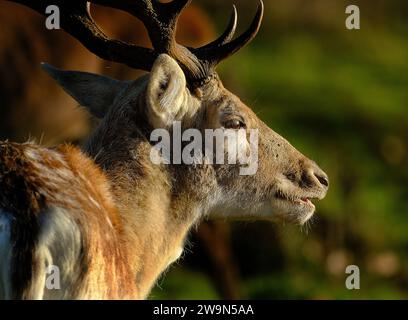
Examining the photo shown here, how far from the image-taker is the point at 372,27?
25.3 metres

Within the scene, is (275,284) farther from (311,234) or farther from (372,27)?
(372,27)

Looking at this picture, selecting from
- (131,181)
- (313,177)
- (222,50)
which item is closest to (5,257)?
(131,181)

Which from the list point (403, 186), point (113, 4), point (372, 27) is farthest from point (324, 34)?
point (113, 4)

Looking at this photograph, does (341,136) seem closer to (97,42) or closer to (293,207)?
(293,207)

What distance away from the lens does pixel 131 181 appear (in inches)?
304

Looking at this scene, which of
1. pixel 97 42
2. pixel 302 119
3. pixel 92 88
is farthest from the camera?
pixel 302 119

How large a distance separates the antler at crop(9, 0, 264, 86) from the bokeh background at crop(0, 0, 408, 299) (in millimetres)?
1201

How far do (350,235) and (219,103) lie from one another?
840 cm

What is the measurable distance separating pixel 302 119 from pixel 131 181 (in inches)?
488

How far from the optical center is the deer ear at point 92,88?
332 inches

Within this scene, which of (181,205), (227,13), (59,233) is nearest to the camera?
(59,233)

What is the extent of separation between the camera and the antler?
26.4 feet

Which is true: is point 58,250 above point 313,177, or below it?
below

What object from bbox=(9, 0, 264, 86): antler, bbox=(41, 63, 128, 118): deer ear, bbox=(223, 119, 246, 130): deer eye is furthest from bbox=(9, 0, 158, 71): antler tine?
bbox=(223, 119, 246, 130): deer eye
